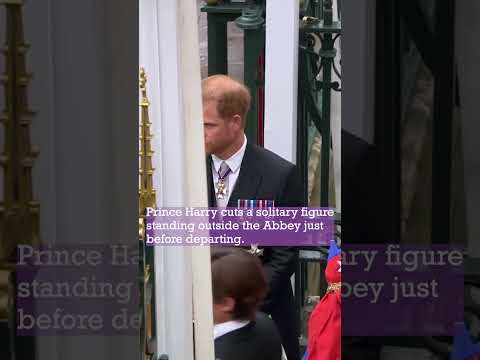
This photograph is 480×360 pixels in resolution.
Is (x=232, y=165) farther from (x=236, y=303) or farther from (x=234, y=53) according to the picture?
(x=234, y=53)

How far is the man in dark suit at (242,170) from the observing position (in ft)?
8.02

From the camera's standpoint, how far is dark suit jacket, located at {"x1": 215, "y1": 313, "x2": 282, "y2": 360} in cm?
202

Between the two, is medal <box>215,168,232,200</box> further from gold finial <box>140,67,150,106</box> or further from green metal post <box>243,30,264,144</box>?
gold finial <box>140,67,150,106</box>

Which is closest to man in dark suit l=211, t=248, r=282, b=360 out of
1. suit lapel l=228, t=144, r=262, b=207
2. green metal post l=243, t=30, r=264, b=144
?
suit lapel l=228, t=144, r=262, b=207

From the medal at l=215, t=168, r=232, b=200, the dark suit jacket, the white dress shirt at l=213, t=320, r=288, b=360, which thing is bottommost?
the dark suit jacket

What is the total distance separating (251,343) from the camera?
2.05 m

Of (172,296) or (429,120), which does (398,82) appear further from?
(172,296)

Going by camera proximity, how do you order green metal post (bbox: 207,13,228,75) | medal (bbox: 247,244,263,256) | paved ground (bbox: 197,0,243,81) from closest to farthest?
medal (bbox: 247,244,263,256), green metal post (bbox: 207,13,228,75), paved ground (bbox: 197,0,243,81)

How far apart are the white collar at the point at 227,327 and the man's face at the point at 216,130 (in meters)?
0.57

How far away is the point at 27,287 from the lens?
1202mm

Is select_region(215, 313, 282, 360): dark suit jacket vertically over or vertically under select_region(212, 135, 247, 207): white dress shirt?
under

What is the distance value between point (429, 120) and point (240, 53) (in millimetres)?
3705

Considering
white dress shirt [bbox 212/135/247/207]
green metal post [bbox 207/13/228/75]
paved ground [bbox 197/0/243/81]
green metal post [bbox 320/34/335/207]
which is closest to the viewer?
white dress shirt [bbox 212/135/247/207]

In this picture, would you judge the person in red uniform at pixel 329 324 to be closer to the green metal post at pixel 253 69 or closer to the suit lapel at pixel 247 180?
the suit lapel at pixel 247 180
